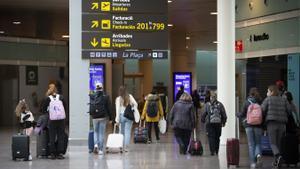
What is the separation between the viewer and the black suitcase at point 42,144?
15.7 m

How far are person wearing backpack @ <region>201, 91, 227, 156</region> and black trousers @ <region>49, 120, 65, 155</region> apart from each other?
3.67 metres

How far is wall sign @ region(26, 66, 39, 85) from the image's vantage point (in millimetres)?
33188

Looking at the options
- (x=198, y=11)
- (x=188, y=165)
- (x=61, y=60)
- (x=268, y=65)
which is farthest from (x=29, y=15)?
(x=188, y=165)

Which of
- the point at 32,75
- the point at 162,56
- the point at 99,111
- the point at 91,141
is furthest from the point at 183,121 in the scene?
the point at 32,75

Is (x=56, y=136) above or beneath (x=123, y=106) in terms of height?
beneath

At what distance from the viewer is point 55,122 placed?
15469mm

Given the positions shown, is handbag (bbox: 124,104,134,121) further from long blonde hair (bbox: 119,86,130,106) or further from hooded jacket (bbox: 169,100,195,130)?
hooded jacket (bbox: 169,100,195,130)

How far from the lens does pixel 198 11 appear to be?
2916cm

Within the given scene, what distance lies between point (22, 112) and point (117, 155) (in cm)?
267

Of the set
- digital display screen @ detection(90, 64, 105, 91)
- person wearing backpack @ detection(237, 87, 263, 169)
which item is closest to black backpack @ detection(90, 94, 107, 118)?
person wearing backpack @ detection(237, 87, 263, 169)

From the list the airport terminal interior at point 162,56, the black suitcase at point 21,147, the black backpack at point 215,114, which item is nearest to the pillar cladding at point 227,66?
the airport terminal interior at point 162,56

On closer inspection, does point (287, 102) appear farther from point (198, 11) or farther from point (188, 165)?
point (198, 11)

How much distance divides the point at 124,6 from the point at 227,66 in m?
3.59

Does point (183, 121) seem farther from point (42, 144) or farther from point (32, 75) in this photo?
point (32, 75)
